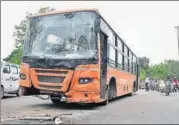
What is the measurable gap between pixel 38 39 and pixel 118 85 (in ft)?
17.6

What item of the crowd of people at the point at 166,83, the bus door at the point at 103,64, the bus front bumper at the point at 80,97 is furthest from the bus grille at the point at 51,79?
the crowd of people at the point at 166,83

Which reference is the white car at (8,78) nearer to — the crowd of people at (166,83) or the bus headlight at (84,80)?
the bus headlight at (84,80)

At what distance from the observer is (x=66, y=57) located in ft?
42.2

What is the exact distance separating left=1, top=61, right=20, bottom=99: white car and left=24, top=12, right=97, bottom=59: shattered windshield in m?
6.27

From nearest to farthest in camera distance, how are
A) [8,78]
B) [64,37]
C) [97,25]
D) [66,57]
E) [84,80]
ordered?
[84,80]
[66,57]
[97,25]
[64,37]
[8,78]

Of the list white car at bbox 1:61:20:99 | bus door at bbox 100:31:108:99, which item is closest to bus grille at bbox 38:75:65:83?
bus door at bbox 100:31:108:99

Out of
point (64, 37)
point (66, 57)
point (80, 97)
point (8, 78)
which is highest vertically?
point (64, 37)

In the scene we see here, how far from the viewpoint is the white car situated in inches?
767

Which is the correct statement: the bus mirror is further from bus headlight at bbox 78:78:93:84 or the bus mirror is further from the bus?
bus headlight at bbox 78:78:93:84

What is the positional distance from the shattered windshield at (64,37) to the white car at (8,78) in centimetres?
627

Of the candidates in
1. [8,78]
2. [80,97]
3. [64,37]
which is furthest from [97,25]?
[8,78]

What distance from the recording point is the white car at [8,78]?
1948 centimetres

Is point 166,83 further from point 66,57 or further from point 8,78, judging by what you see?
point 66,57

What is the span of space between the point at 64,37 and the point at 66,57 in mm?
740
